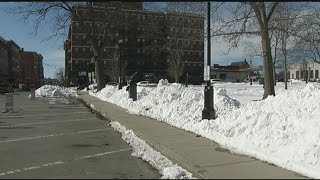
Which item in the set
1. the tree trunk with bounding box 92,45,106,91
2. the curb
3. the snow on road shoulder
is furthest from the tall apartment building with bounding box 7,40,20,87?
the curb

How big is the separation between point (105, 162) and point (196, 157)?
195 cm

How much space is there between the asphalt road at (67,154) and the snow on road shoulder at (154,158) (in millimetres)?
157

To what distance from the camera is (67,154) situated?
11.6 metres

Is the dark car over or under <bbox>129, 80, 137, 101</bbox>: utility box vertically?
under

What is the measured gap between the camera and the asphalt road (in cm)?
929

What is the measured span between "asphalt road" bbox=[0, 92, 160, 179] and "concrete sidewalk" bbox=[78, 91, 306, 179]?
67 cm

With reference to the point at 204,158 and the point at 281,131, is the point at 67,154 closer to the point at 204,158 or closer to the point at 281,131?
the point at 204,158

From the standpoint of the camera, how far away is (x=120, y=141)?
1374 centimetres

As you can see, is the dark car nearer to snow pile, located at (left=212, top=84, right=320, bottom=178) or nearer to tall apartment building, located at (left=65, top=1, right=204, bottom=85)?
tall apartment building, located at (left=65, top=1, right=204, bottom=85)

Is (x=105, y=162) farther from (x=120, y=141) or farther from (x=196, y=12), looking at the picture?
(x=196, y=12)

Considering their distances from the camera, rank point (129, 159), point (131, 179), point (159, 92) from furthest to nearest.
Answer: point (159, 92) < point (129, 159) < point (131, 179)

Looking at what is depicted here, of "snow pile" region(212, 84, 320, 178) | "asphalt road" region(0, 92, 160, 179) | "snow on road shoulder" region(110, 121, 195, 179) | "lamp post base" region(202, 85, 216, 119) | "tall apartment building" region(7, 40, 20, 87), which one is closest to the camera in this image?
"snow on road shoulder" region(110, 121, 195, 179)

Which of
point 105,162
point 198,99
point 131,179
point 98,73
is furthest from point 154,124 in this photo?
point 98,73

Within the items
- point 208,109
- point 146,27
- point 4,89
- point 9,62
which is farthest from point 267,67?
point 9,62
